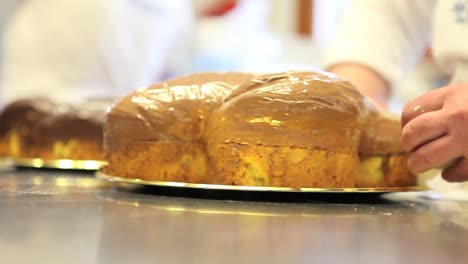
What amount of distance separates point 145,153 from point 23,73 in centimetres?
121

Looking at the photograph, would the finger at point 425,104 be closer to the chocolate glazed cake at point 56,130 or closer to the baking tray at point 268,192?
the baking tray at point 268,192

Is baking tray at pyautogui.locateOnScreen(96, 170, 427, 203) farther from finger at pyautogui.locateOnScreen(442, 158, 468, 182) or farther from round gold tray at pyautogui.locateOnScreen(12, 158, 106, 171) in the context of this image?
round gold tray at pyautogui.locateOnScreen(12, 158, 106, 171)

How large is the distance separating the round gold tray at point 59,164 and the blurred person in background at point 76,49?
25.7 inches

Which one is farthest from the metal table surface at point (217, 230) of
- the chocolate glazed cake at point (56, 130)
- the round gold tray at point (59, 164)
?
the chocolate glazed cake at point (56, 130)

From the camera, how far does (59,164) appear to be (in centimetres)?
115

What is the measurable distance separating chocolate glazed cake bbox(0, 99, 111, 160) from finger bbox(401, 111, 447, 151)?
0.67 m

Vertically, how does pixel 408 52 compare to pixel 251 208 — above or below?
above

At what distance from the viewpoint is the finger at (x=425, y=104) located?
710 mm

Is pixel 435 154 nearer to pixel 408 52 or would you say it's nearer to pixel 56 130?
pixel 408 52

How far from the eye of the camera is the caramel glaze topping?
71 cm

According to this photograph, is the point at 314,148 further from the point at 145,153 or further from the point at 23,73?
the point at 23,73

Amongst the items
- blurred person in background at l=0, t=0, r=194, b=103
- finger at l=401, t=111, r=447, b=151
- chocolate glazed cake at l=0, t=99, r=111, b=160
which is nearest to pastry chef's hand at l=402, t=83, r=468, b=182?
finger at l=401, t=111, r=447, b=151

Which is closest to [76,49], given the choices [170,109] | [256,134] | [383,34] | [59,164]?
[59,164]

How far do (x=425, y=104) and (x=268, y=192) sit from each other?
0.19 m
